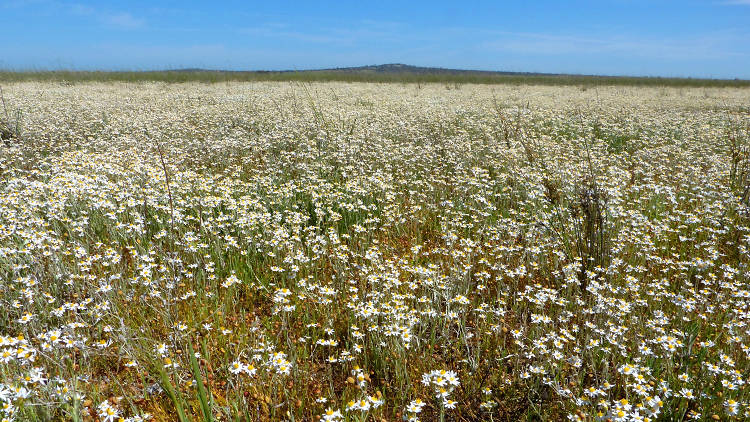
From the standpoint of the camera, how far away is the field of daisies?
2584 mm

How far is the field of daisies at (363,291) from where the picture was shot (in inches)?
102

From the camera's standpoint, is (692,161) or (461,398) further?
(692,161)

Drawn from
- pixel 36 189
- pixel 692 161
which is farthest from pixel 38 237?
pixel 692 161

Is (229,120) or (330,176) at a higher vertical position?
(229,120)

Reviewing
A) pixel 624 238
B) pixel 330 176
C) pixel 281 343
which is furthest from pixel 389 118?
pixel 281 343

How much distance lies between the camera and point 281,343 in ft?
11.0

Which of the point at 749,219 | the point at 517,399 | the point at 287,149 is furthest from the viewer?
the point at 287,149

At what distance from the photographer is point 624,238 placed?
462 cm

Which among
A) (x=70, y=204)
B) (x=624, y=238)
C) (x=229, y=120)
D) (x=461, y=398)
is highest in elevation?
(x=229, y=120)

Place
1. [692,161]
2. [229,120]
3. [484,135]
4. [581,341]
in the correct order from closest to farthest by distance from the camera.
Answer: [581,341]
[692,161]
[484,135]
[229,120]

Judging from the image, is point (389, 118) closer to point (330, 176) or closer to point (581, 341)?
point (330, 176)

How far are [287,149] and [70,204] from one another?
Answer: 179 inches

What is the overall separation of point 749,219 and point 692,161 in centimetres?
315

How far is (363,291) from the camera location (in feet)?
11.6
